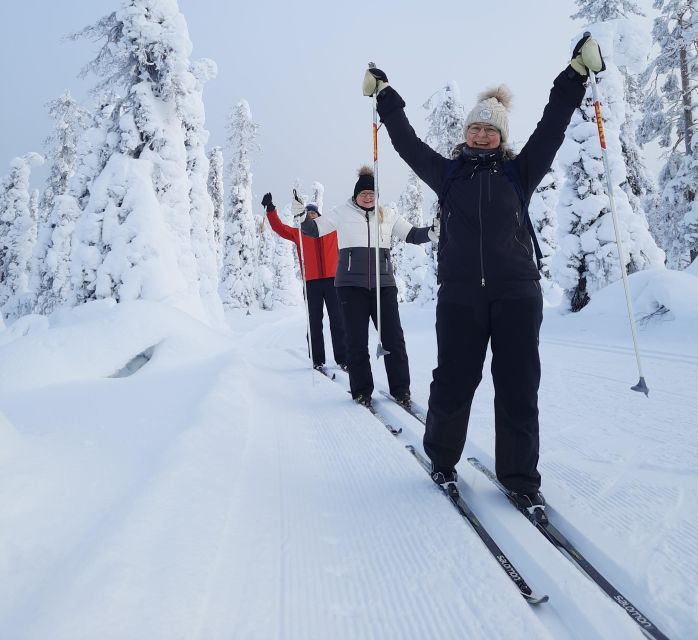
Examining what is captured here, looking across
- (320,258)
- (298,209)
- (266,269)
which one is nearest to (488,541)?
(298,209)

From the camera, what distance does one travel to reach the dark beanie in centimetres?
503

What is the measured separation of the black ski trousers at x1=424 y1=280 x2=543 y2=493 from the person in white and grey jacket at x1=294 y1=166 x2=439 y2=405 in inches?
A: 79.2

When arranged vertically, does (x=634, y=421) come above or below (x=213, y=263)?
below

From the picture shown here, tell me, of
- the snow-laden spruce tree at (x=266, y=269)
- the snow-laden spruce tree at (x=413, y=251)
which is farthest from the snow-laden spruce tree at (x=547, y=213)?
the snow-laden spruce tree at (x=266, y=269)

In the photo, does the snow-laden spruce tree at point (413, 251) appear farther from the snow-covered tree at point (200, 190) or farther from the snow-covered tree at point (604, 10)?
the snow-covered tree at point (604, 10)

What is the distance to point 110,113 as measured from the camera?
12.2m

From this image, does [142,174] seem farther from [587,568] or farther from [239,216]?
[239,216]

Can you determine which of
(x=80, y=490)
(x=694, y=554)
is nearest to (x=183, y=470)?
(x=80, y=490)

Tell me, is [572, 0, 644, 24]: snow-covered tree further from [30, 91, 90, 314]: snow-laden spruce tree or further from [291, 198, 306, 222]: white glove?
[30, 91, 90, 314]: snow-laden spruce tree

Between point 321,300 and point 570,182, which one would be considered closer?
point 321,300

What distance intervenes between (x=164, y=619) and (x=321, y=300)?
6.22 meters

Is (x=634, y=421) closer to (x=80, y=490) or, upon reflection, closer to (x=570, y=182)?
(x=80, y=490)

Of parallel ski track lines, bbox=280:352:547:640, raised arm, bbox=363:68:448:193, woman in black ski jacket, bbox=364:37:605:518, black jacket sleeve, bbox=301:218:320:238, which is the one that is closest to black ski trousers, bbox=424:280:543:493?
woman in black ski jacket, bbox=364:37:605:518

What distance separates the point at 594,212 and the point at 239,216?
88.6ft
